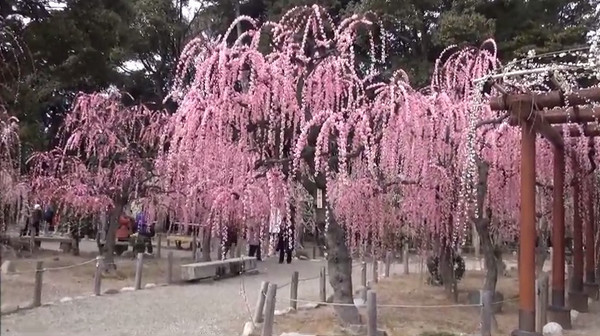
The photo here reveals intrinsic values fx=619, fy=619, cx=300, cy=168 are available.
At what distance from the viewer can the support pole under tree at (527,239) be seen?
6805mm

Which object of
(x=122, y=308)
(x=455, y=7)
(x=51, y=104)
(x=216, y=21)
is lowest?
(x=122, y=308)

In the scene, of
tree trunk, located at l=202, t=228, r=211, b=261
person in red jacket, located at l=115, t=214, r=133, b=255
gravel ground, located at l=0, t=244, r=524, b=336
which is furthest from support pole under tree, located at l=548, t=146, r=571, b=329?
person in red jacket, located at l=115, t=214, r=133, b=255

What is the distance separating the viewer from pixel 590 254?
12047 millimetres

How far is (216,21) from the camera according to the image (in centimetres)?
2330

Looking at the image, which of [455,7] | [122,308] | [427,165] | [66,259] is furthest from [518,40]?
[66,259]

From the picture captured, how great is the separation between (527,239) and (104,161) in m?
10.8

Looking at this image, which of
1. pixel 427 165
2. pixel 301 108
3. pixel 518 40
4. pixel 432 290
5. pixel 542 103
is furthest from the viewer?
pixel 518 40

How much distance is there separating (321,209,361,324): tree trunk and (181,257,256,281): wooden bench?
580 cm

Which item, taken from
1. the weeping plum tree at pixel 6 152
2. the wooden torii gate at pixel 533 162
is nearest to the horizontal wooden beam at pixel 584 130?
A: the wooden torii gate at pixel 533 162

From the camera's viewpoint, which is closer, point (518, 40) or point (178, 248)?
point (518, 40)

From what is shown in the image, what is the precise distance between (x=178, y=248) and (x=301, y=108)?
53.2 feet

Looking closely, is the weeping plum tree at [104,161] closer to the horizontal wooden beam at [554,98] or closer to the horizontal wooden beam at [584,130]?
the horizontal wooden beam at [584,130]

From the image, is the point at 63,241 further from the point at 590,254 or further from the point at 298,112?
the point at 590,254

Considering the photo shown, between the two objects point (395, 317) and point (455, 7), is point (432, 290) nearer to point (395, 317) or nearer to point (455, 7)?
point (395, 317)
